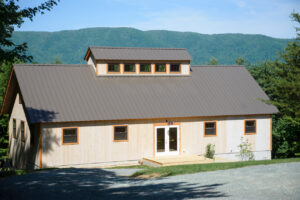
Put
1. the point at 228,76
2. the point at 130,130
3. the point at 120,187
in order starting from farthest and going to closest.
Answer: the point at 228,76 → the point at 130,130 → the point at 120,187

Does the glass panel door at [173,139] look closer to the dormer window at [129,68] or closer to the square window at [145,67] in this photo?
the square window at [145,67]

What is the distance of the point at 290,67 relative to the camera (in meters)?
28.8

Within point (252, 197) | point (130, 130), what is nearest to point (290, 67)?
point (130, 130)

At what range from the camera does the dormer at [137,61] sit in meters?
26.1

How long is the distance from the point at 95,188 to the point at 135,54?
15508 mm

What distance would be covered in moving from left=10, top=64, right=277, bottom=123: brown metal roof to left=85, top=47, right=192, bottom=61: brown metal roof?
1.35 metres

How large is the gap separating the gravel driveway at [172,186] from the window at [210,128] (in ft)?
28.5

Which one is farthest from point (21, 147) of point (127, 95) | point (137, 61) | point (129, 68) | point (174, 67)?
point (174, 67)

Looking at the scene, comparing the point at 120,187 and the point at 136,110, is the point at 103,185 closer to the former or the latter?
the point at 120,187

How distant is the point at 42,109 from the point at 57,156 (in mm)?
2845

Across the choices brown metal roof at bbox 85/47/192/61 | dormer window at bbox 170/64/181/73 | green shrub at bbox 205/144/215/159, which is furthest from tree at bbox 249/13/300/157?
brown metal roof at bbox 85/47/192/61

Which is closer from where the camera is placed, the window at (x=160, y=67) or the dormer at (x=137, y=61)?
the dormer at (x=137, y=61)

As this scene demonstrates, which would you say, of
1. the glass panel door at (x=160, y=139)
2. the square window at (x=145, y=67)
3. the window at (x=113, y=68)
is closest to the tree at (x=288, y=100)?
the glass panel door at (x=160, y=139)

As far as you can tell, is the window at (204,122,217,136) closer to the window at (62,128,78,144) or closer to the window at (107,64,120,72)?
the window at (107,64,120,72)
